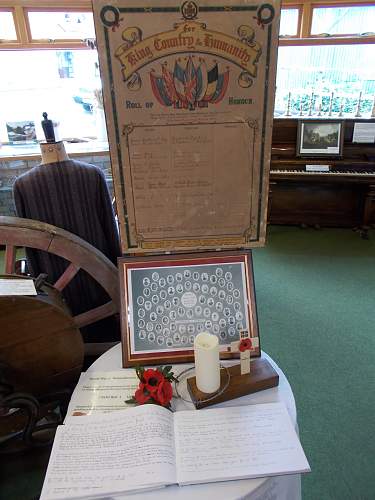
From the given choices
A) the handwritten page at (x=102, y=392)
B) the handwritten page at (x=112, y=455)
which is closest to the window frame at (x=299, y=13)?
the handwritten page at (x=102, y=392)

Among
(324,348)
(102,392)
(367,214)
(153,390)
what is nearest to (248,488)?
(153,390)

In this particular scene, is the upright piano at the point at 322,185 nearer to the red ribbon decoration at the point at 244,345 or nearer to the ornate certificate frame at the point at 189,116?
the ornate certificate frame at the point at 189,116

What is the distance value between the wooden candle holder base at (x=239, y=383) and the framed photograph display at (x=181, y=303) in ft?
0.22

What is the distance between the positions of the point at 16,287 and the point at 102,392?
1.33 ft

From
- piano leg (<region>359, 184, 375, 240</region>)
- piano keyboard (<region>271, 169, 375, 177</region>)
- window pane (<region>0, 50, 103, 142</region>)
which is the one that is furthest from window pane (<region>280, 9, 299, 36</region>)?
window pane (<region>0, 50, 103, 142</region>)

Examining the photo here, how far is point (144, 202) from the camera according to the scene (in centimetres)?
106

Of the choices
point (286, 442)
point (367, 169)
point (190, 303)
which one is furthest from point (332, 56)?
point (286, 442)

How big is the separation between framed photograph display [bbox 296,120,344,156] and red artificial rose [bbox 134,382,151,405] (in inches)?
128

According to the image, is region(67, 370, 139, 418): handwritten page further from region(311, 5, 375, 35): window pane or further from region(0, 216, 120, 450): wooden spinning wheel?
region(311, 5, 375, 35): window pane

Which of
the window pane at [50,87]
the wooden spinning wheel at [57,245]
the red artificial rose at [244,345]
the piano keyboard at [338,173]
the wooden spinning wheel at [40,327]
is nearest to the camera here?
the red artificial rose at [244,345]

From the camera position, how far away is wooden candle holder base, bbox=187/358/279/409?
0.94m

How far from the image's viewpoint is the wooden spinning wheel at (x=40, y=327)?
109 centimetres

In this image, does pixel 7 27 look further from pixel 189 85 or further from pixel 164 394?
pixel 164 394

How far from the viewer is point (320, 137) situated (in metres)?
3.55
